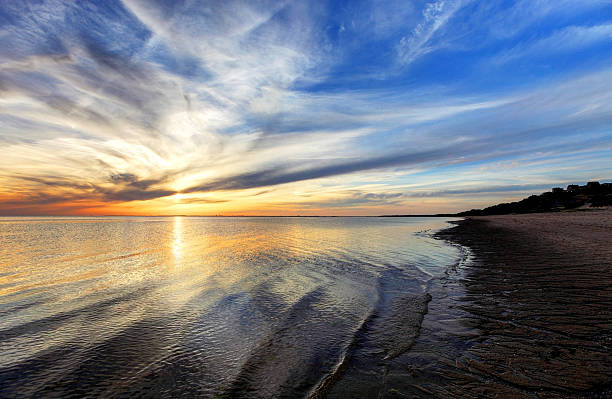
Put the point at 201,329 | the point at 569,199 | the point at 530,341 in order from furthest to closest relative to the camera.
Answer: the point at 569,199 → the point at 201,329 → the point at 530,341

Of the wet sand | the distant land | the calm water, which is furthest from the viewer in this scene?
the distant land

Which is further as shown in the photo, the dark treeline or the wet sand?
the dark treeline

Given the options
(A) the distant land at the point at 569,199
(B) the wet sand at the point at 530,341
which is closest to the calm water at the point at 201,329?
(B) the wet sand at the point at 530,341

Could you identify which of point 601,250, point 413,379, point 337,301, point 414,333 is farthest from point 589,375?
point 601,250

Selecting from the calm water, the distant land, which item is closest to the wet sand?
the calm water

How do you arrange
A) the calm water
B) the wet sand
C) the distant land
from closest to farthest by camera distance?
the wet sand → the calm water → the distant land

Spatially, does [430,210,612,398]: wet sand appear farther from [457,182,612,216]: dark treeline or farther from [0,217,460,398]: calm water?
[457,182,612,216]: dark treeline

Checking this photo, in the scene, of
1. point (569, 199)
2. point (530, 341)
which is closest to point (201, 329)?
point (530, 341)

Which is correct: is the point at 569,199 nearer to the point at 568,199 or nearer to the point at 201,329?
the point at 568,199

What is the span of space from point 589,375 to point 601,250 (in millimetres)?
18918

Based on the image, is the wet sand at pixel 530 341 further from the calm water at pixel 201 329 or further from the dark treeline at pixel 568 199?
the dark treeline at pixel 568 199

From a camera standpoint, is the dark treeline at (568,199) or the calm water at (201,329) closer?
the calm water at (201,329)

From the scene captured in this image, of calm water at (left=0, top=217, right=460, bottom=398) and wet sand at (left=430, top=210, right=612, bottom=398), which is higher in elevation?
wet sand at (left=430, top=210, right=612, bottom=398)

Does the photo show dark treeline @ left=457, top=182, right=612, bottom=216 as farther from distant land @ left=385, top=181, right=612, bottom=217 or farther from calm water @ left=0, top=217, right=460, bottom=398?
calm water @ left=0, top=217, right=460, bottom=398
